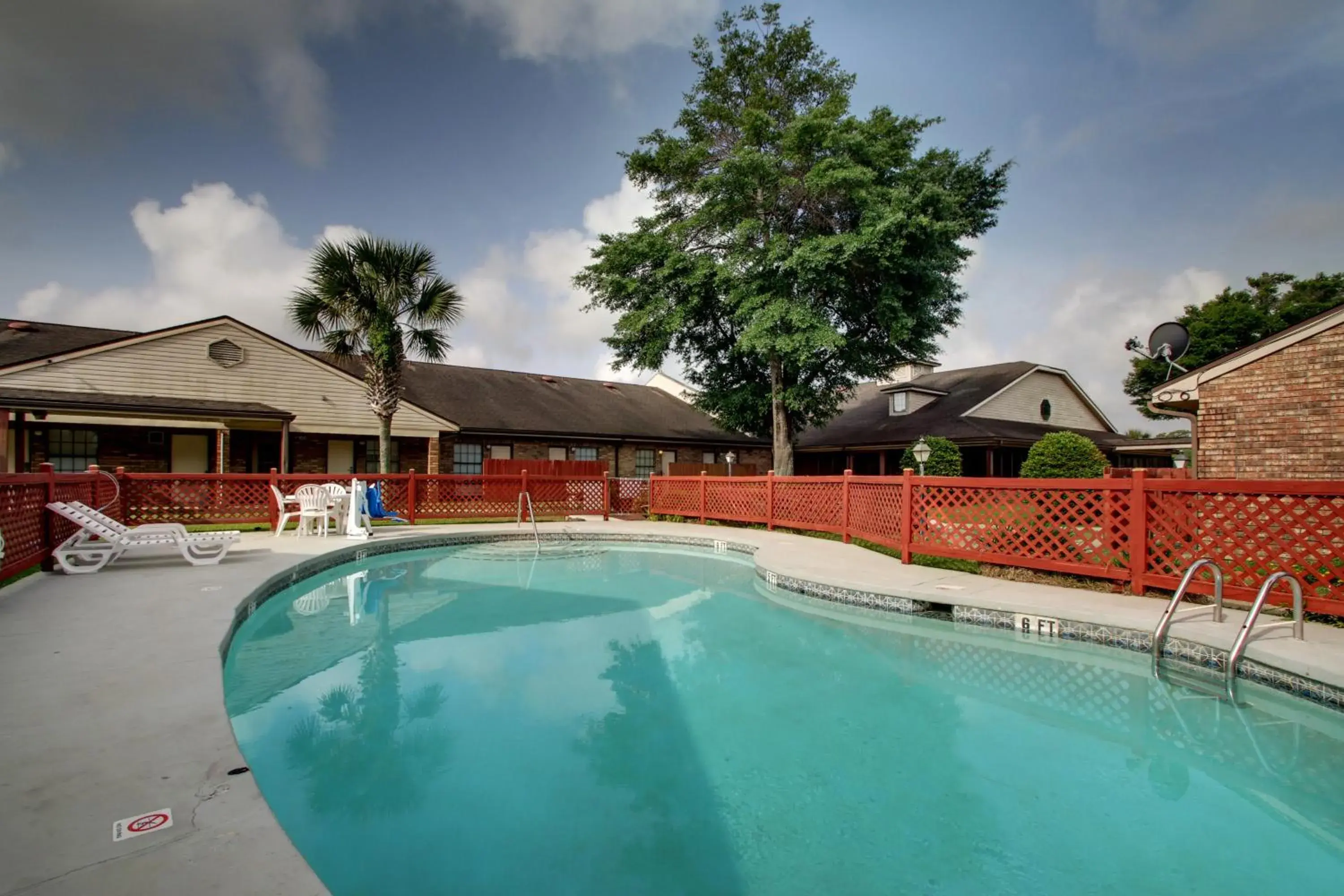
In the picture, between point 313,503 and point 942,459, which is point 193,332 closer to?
point 313,503

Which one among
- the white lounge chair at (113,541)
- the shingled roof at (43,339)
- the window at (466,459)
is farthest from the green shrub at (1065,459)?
the shingled roof at (43,339)

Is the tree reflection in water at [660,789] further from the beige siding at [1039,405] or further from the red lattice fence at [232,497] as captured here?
the beige siding at [1039,405]

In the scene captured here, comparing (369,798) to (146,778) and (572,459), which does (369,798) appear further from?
(572,459)

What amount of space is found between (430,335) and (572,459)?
7835 millimetres

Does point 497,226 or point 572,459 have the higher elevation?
point 497,226

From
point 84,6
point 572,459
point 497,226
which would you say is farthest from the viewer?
point 572,459

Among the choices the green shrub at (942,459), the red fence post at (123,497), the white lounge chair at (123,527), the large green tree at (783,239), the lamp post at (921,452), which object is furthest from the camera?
the green shrub at (942,459)

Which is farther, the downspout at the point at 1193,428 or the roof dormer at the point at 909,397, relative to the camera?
the roof dormer at the point at 909,397

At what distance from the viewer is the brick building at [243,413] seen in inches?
580

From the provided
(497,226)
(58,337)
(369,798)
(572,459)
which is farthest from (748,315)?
(58,337)

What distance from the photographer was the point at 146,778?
250cm

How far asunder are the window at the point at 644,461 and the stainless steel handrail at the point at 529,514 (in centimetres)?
738

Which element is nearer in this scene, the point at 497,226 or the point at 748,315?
the point at 497,226

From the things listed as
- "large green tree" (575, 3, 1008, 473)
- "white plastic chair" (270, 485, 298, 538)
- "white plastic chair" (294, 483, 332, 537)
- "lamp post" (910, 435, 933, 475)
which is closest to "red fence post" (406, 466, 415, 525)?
"white plastic chair" (270, 485, 298, 538)
